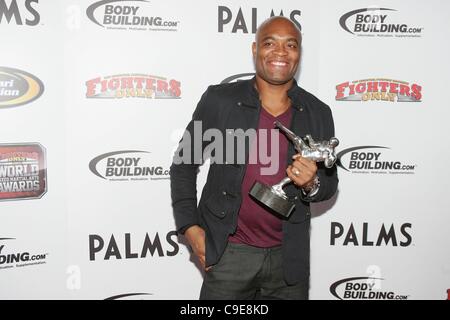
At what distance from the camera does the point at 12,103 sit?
84.7 inches

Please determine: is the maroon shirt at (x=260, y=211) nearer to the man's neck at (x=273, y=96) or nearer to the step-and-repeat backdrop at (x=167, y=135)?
the man's neck at (x=273, y=96)

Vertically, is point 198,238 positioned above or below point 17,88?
below

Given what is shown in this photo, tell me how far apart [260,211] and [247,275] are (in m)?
0.25

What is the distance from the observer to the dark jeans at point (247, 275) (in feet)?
4.99

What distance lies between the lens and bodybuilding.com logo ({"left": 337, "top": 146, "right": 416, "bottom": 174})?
243 cm

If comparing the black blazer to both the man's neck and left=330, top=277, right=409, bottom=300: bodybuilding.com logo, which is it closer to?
the man's neck

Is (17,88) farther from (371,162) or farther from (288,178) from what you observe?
(371,162)

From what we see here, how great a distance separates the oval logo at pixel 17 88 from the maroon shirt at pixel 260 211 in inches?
52.5

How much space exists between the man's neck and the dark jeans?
55 centimetres

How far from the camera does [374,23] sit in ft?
7.68

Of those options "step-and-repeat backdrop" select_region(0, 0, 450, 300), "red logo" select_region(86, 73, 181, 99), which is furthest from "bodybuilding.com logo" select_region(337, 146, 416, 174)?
"red logo" select_region(86, 73, 181, 99)

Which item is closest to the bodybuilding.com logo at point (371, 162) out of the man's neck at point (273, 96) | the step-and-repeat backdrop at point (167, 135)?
the step-and-repeat backdrop at point (167, 135)

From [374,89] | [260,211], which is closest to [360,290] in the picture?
[374,89]

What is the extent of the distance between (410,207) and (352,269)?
531 millimetres
